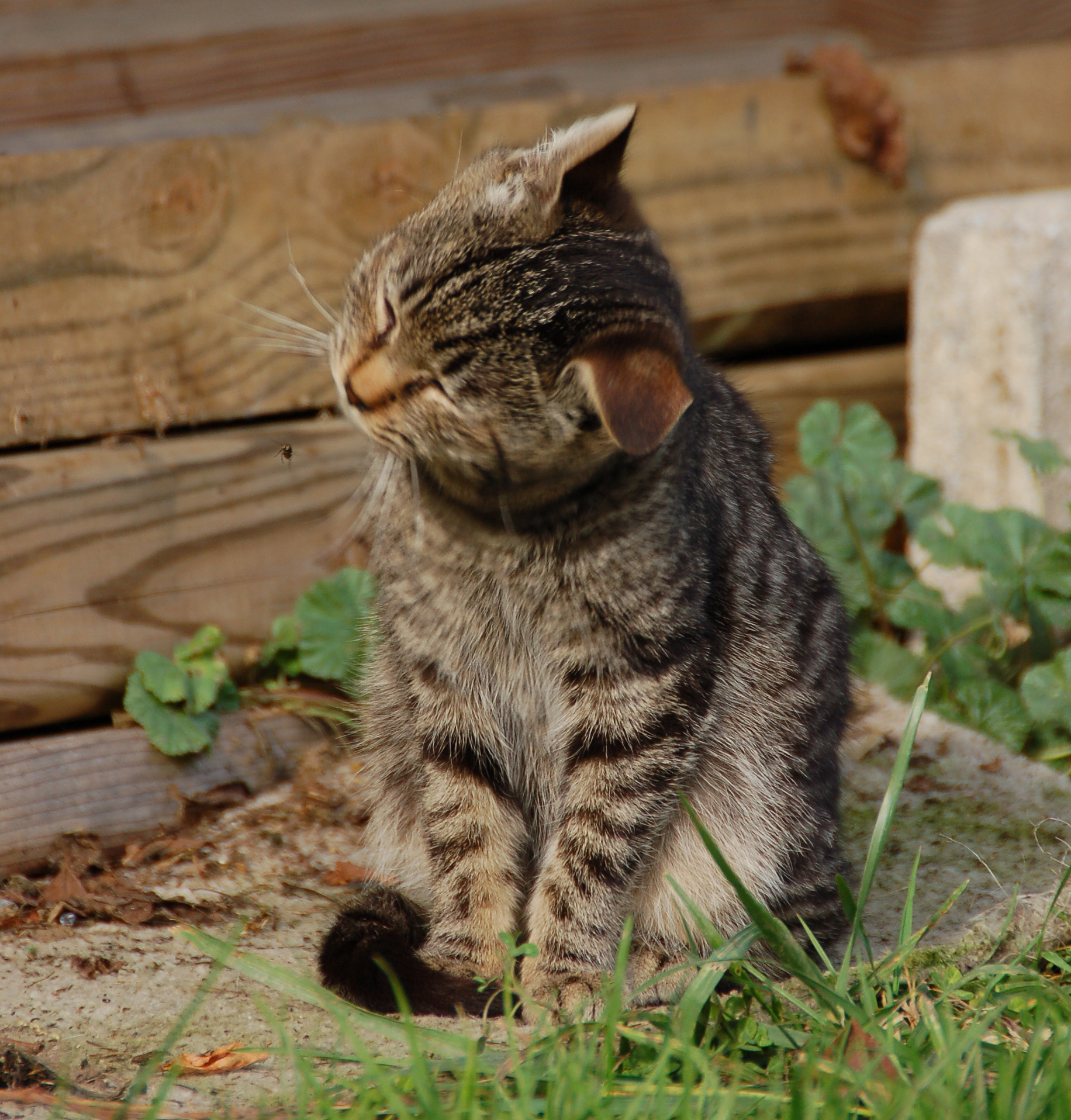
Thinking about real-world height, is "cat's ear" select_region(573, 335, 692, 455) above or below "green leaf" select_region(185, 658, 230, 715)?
above

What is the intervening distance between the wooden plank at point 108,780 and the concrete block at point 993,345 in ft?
7.22

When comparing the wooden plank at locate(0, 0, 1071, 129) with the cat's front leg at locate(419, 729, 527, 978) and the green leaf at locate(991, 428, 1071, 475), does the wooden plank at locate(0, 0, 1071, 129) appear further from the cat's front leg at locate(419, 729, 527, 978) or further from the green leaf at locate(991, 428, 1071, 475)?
the cat's front leg at locate(419, 729, 527, 978)

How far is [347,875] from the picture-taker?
8.11 ft

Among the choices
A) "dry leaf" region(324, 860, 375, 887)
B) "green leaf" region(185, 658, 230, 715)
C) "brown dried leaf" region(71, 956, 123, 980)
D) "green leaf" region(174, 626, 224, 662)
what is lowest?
"dry leaf" region(324, 860, 375, 887)

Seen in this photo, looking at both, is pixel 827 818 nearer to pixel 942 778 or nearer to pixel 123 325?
pixel 942 778

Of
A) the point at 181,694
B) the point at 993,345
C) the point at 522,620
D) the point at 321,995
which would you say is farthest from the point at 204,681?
the point at 993,345

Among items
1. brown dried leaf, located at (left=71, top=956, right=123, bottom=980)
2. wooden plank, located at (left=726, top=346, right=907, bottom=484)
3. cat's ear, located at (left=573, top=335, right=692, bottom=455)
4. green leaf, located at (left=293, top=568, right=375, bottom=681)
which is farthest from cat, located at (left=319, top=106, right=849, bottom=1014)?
wooden plank, located at (left=726, top=346, right=907, bottom=484)

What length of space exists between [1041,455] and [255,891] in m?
2.21

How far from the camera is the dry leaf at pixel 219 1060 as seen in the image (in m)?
1.76

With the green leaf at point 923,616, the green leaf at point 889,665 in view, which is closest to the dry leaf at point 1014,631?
the green leaf at point 923,616

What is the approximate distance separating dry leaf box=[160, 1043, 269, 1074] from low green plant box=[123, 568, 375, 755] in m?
0.90

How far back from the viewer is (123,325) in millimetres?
2734

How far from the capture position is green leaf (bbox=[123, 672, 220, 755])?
259cm

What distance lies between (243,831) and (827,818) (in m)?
1.30
